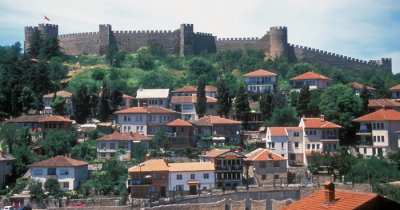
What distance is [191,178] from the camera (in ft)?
153

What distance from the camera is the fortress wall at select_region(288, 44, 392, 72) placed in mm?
96812

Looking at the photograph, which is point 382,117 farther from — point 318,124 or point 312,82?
point 312,82

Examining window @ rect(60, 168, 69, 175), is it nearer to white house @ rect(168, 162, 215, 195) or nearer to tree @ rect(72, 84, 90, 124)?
white house @ rect(168, 162, 215, 195)

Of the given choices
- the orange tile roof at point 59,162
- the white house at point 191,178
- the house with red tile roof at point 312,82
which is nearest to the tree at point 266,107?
the house with red tile roof at point 312,82

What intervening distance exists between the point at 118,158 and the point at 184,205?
1338cm

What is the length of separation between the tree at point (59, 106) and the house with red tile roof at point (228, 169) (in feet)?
77.0

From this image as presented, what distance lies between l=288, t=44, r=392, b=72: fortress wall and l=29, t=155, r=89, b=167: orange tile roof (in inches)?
2256

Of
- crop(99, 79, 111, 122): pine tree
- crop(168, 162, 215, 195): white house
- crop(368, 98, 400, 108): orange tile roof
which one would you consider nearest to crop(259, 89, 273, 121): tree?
crop(368, 98, 400, 108): orange tile roof

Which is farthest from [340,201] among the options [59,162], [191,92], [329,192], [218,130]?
[191,92]

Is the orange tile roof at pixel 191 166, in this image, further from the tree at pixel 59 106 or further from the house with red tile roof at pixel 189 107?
the tree at pixel 59 106

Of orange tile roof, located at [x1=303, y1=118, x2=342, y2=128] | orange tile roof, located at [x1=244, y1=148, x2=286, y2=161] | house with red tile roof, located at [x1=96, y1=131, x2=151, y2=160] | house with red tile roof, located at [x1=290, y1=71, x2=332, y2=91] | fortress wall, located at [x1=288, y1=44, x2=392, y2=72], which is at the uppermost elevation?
fortress wall, located at [x1=288, y1=44, x2=392, y2=72]

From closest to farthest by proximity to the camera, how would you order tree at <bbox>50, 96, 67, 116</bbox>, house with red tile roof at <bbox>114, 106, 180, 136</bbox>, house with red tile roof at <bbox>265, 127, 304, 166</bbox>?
house with red tile roof at <bbox>265, 127, 304, 166</bbox> → house with red tile roof at <bbox>114, 106, 180, 136</bbox> → tree at <bbox>50, 96, 67, 116</bbox>

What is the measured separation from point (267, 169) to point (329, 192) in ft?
110

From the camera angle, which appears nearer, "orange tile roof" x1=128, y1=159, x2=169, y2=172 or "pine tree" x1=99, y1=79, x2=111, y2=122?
"orange tile roof" x1=128, y1=159, x2=169, y2=172
